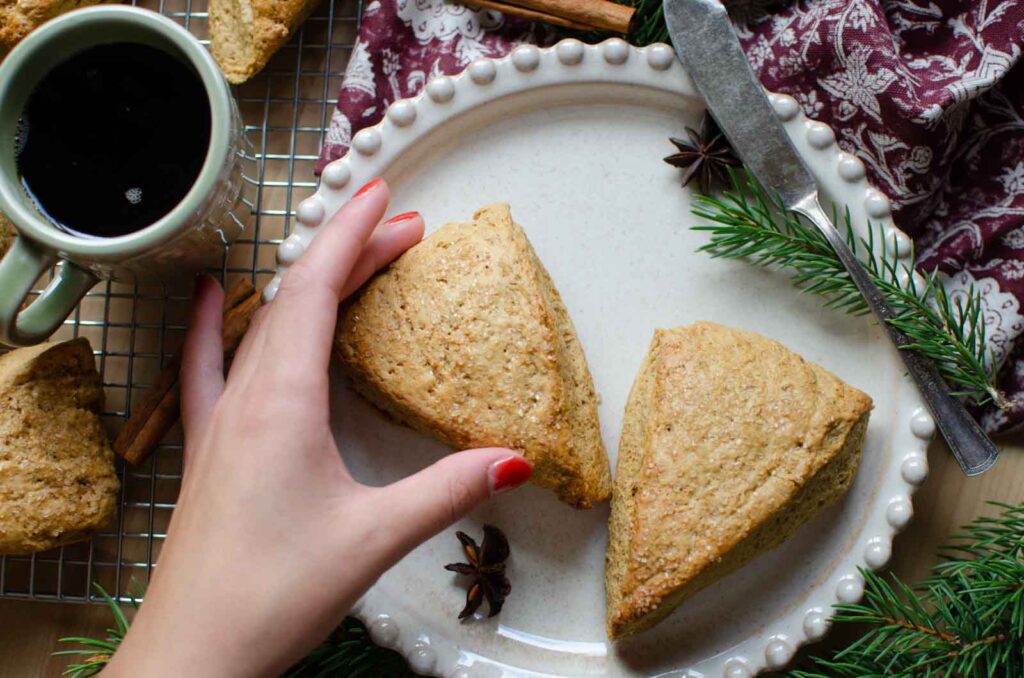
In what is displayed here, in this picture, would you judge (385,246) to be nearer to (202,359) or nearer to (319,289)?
(319,289)

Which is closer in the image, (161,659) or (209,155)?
(161,659)

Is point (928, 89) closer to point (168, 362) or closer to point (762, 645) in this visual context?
point (762, 645)

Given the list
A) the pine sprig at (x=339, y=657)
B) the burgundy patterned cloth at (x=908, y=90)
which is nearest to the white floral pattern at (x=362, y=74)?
the burgundy patterned cloth at (x=908, y=90)

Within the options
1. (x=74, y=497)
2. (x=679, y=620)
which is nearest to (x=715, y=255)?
(x=679, y=620)

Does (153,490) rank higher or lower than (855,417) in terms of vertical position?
lower

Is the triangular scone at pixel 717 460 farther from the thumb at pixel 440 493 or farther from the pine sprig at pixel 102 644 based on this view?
the pine sprig at pixel 102 644

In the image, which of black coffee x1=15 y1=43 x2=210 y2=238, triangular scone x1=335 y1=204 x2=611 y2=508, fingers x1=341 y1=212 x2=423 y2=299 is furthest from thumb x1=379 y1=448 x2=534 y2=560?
black coffee x1=15 y1=43 x2=210 y2=238

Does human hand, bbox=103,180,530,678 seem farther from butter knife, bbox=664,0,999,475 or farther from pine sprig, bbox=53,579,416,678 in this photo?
butter knife, bbox=664,0,999,475
